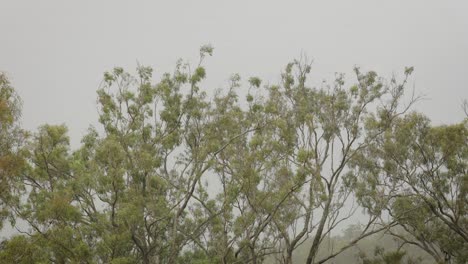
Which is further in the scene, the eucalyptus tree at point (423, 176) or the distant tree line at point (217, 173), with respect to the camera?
the eucalyptus tree at point (423, 176)

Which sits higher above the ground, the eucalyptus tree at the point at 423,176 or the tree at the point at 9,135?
the tree at the point at 9,135

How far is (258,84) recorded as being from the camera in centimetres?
1733

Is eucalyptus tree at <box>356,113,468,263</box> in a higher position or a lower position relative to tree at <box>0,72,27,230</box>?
lower

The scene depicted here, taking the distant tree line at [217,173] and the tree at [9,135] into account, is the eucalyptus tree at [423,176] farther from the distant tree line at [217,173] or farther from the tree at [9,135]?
the tree at [9,135]

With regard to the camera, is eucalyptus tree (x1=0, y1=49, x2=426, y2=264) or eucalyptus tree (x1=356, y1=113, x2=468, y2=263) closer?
eucalyptus tree (x1=0, y1=49, x2=426, y2=264)

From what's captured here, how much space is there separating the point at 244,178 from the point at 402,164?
10907 millimetres

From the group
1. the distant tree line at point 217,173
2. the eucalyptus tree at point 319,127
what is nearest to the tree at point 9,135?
the distant tree line at point 217,173

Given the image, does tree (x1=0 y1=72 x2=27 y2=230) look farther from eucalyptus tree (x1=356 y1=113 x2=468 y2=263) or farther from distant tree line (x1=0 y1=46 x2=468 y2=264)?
eucalyptus tree (x1=356 y1=113 x2=468 y2=263)

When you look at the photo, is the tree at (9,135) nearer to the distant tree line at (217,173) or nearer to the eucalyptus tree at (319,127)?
the distant tree line at (217,173)

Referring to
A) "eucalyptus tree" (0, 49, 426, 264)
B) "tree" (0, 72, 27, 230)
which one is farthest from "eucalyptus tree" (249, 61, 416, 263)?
"tree" (0, 72, 27, 230)

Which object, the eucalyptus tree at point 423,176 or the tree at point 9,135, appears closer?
the tree at point 9,135

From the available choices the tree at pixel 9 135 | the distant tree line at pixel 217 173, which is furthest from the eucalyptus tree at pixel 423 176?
the tree at pixel 9 135

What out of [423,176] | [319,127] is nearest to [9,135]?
[319,127]

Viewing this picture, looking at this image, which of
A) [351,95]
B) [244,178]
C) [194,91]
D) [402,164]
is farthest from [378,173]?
[194,91]
